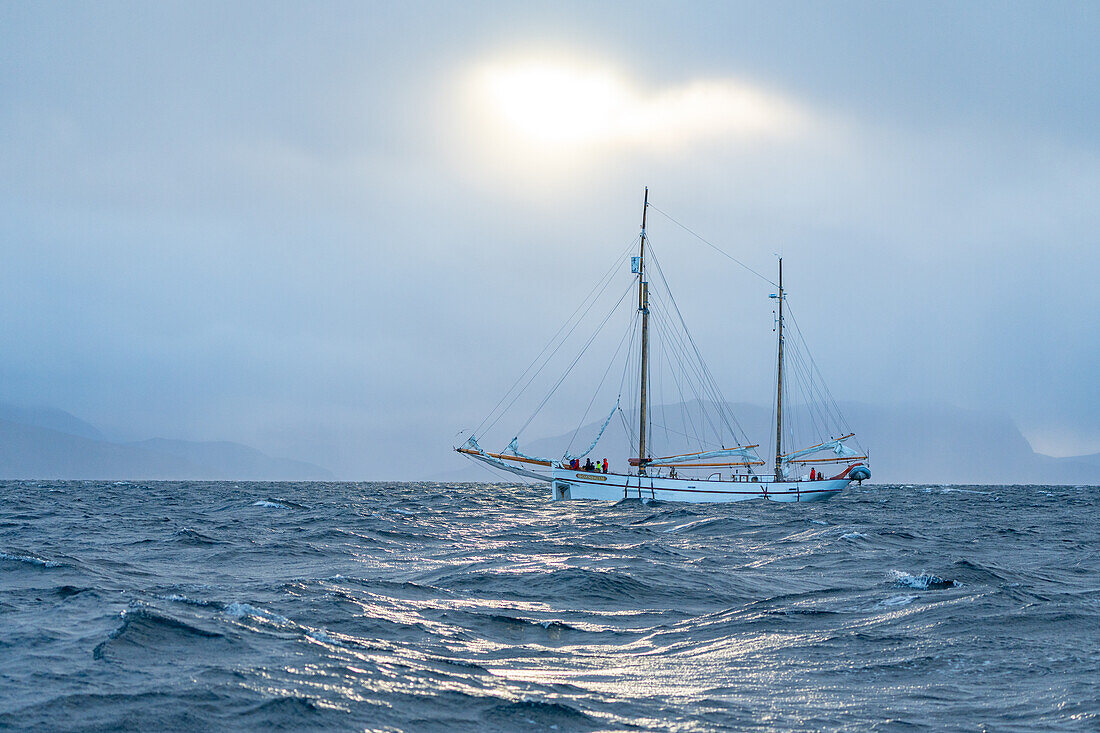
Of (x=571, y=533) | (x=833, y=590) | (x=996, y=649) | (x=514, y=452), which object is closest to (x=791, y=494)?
(x=514, y=452)

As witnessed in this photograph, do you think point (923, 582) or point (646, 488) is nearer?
point (923, 582)

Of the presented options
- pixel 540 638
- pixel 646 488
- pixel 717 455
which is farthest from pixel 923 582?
pixel 717 455

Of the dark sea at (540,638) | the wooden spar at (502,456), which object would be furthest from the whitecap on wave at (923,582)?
the wooden spar at (502,456)

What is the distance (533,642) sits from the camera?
42.9 ft

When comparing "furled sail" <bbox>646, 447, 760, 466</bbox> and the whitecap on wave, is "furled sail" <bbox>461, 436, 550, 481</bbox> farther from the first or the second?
the whitecap on wave

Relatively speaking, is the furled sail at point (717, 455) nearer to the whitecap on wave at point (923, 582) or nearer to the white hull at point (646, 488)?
the white hull at point (646, 488)

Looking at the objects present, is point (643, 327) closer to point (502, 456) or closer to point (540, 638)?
point (502, 456)

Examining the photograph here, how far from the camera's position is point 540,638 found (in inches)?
527

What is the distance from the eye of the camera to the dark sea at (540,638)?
359 inches

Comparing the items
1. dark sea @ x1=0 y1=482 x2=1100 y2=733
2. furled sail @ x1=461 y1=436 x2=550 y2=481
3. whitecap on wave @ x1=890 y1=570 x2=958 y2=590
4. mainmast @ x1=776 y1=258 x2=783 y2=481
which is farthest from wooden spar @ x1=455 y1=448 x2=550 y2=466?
whitecap on wave @ x1=890 y1=570 x2=958 y2=590

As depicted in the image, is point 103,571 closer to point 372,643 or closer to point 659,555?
point 372,643

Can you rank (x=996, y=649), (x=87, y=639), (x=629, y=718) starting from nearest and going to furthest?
(x=629, y=718)
(x=87, y=639)
(x=996, y=649)

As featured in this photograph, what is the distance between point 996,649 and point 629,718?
663cm

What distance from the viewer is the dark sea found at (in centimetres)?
911
